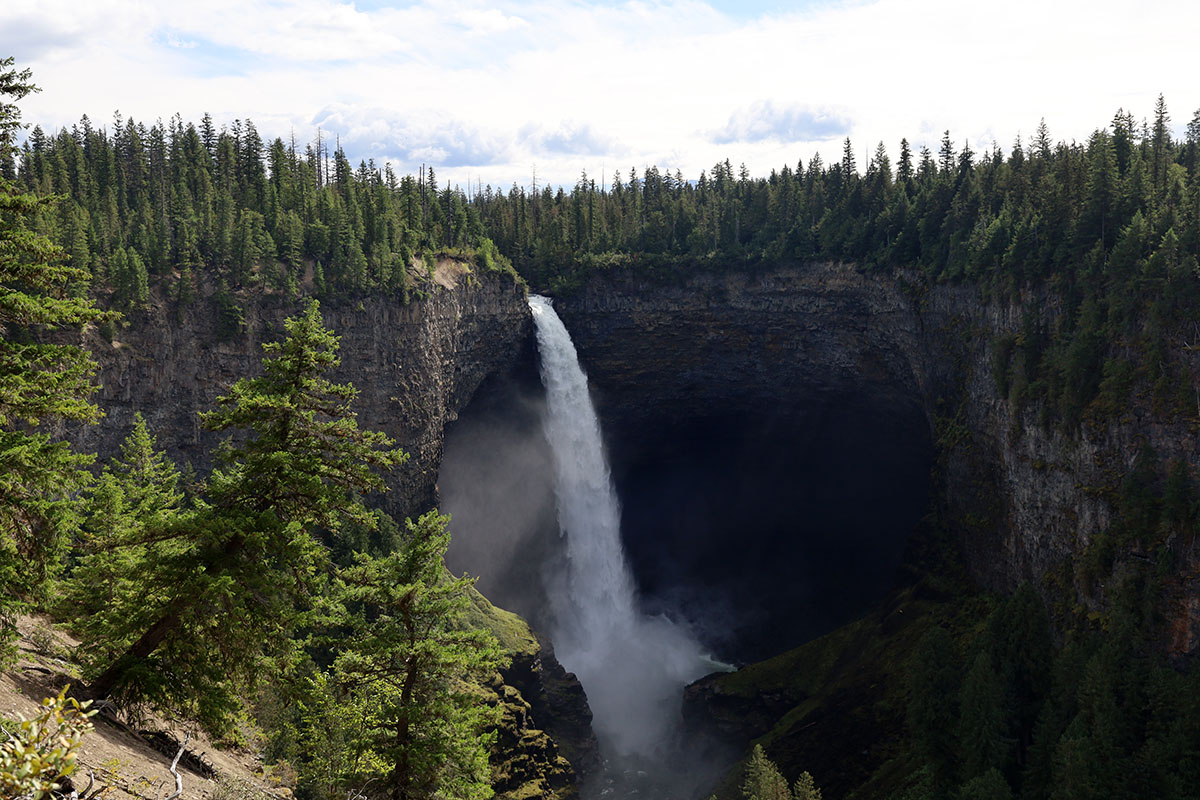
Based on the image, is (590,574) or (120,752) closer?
(120,752)

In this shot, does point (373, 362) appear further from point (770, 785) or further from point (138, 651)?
point (138, 651)

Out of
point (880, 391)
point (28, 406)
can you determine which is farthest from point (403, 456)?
point (880, 391)

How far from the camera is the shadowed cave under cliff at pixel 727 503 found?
274 feet

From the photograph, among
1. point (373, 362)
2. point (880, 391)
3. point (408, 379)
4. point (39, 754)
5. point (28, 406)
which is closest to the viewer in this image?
point (39, 754)

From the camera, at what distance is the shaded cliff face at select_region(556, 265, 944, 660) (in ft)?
274

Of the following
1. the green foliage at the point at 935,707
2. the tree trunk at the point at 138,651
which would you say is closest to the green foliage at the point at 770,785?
the green foliage at the point at 935,707

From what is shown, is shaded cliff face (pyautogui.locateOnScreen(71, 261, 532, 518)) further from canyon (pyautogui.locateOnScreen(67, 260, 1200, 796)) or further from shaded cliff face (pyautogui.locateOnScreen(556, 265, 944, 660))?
shaded cliff face (pyautogui.locateOnScreen(556, 265, 944, 660))

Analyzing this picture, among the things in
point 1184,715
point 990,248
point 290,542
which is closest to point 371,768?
point 290,542

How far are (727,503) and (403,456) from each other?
7394 cm

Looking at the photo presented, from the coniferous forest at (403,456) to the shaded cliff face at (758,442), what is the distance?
399 cm

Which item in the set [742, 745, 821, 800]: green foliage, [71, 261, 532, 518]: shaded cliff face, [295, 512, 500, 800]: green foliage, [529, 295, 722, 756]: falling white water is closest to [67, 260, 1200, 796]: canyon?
[71, 261, 532, 518]: shaded cliff face

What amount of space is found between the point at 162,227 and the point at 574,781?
54309mm

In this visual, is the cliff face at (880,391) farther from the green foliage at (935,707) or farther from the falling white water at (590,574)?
the green foliage at (935,707)

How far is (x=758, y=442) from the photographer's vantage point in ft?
307
